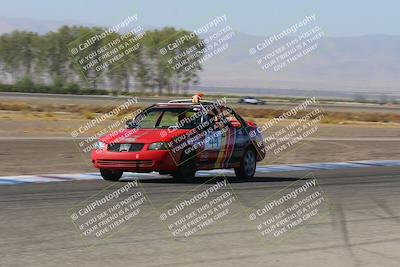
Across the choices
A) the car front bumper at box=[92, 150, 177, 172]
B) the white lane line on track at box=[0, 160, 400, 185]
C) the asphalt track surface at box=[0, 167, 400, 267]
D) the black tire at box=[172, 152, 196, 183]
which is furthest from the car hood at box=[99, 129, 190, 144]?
the white lane line on track at box=[0, 160, 400, 185]

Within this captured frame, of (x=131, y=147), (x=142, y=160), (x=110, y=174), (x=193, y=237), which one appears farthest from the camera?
(x=110, y=174)

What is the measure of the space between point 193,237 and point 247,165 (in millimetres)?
6649

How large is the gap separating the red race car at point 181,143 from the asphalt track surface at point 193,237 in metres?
0.68

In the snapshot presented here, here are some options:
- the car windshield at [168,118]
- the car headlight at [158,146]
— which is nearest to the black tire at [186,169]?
the car headlight at [158,146]

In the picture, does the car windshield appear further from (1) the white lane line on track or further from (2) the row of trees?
(2) the row of trees

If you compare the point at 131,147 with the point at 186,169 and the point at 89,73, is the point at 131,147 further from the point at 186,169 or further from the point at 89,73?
the point at 89,73

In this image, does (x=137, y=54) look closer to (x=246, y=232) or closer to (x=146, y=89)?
(x=146, y=89)

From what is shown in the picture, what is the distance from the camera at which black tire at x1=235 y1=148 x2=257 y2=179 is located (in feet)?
48.3

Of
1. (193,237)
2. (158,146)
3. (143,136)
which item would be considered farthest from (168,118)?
(193,237)

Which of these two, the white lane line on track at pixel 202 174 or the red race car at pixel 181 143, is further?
the white lane line on track at pixel 202 174

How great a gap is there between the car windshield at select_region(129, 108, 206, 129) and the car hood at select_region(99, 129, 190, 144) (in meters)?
0.28

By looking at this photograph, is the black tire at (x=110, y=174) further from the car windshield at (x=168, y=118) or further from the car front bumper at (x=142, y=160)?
the car windshield at (x=168, y=118)

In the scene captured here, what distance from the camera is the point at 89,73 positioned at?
10969 centimetres

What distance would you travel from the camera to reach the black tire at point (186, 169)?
13336 millimetres
